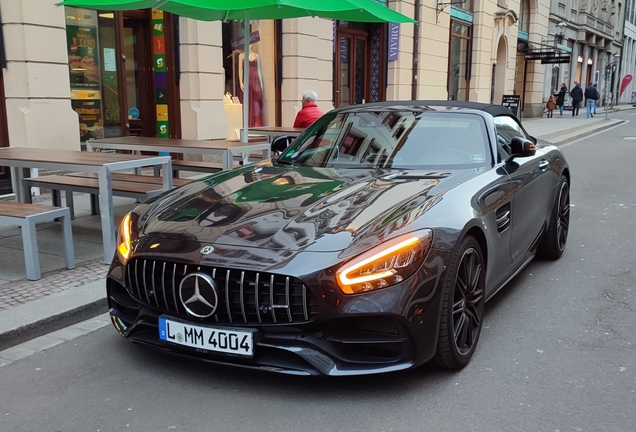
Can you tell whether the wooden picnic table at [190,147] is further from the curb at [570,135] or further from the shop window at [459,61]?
→ the shop window at [459,61]

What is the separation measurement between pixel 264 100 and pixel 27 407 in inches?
440

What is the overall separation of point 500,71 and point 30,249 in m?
25.3

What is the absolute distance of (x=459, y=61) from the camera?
2306cm

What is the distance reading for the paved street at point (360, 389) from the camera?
9.45 ft

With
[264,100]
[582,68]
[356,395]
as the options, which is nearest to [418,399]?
[356,395]

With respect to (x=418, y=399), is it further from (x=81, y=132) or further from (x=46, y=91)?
(x=81, y=132)

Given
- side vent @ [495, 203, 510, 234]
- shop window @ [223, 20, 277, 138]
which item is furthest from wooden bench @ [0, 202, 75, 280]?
shop window @ [223, 20, 277, 138]

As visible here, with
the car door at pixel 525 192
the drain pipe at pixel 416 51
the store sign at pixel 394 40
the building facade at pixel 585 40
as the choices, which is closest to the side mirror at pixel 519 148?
the car door at pixel 525 192

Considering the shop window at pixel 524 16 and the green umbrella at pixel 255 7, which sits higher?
the shop window at pixel 524 16

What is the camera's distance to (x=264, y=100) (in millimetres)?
13688

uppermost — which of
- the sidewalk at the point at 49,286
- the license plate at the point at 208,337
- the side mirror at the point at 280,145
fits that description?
the side mirror at the point at 280,145

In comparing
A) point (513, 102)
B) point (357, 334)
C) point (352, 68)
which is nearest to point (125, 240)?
point (357, 334)

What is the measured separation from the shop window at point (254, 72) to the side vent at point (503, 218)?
9.16 meters

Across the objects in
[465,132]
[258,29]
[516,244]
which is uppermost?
[258,29]
